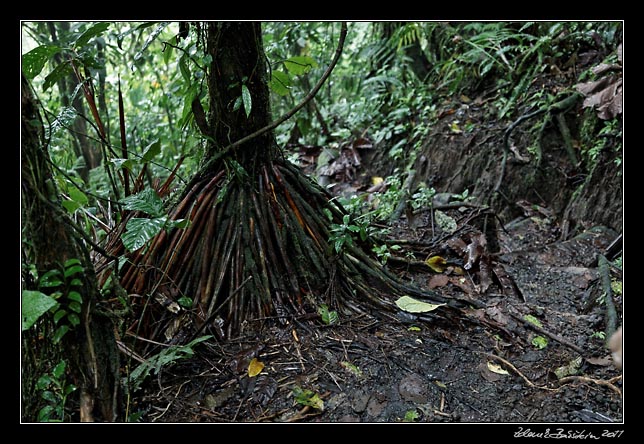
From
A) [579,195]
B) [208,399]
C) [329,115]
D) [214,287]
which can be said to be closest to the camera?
[208,399]

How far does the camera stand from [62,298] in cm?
172

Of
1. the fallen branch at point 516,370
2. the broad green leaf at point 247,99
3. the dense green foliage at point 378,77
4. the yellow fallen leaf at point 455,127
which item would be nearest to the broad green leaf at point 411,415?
the fallen branch at point 516,370

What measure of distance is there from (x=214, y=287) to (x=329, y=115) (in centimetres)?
451

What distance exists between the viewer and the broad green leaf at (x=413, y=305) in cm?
259

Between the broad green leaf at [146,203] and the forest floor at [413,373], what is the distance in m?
0.68

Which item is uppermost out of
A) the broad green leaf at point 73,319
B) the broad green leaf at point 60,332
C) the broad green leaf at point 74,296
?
the broad green leaf at point 74,296

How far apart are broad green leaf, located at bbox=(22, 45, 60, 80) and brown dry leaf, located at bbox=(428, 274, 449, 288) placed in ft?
8.15

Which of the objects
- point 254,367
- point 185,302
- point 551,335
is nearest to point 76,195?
point 185,302

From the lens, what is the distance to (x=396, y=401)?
2072 mm

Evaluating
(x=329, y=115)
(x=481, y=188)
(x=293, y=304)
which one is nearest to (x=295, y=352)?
Result: (x=293, y=304)

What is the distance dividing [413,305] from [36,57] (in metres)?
2.33

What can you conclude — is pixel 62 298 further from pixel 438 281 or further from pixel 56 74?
pixel 438 281

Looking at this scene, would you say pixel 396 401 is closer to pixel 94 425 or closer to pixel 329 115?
pixel 94 425

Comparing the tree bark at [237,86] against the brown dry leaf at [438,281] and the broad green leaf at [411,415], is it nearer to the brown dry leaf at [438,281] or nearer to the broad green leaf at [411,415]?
the brown dry leaf at [438,281]
